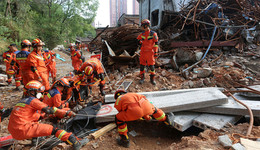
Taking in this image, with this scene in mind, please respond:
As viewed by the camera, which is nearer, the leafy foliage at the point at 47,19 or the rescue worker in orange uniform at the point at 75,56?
the rescue worker in orange uniform at the point at 75,56

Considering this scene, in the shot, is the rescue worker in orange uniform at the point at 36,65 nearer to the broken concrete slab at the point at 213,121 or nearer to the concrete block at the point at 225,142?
the broken concrete slab at the point at 213,121

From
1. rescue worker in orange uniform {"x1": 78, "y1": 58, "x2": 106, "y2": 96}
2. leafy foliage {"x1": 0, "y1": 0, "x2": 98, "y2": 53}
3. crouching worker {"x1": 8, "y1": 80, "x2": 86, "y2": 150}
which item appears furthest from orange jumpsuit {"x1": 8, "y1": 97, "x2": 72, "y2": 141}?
leafy foliage {"x1": 0, "y1": 0, "x2": 98, "y2": 53}

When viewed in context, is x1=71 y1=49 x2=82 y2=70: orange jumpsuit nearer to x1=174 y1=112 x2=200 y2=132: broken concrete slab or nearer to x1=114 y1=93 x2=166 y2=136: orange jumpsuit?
x1=114 y1=93 x2=166 y2=136: orange jumpsuit

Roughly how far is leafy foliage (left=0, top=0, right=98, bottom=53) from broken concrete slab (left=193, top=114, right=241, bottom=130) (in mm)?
13560

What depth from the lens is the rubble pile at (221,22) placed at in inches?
254

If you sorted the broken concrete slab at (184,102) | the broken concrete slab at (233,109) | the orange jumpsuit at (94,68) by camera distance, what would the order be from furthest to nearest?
1. the orange jumpsuit at (94,68)
2. the broken concrete slab at (184,102)
3. the broken concrete slab at (233,109)

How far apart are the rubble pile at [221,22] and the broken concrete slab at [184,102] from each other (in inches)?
175

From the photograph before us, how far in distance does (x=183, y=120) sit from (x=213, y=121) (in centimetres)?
59

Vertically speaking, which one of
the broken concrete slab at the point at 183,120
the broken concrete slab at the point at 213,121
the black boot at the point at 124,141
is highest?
the broken concrete slab at the point at 213,121

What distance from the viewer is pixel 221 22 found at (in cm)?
686

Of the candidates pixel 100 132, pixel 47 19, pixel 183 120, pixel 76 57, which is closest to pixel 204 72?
pixel 183 120

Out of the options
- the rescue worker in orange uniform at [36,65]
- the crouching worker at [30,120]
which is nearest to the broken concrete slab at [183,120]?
the crouching worker at [30,120]

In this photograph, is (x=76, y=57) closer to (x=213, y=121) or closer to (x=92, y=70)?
(x=92, y=70)

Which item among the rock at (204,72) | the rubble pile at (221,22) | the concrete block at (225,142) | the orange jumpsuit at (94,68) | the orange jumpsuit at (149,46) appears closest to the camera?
the concrete block at (225,142)
